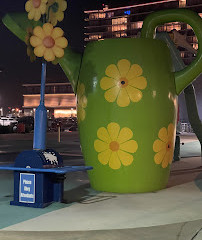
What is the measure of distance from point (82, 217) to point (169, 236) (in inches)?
53.1

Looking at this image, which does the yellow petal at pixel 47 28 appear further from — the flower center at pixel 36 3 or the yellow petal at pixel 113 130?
the yellow petal at pixel 113 130

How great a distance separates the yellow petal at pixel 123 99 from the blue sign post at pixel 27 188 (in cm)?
196

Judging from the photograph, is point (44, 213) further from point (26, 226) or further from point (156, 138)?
point (156, 138)

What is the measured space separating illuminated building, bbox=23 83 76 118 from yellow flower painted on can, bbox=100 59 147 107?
9743 centimetres

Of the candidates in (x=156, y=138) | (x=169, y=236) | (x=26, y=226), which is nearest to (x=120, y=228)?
(x=169, y=236)

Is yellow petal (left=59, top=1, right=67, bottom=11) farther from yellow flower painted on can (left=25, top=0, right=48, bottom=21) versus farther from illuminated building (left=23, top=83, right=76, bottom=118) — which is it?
illuminated building (left=23, top=83, right=76, bottom=118)

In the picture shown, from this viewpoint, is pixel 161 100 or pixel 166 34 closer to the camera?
pixel 161 100

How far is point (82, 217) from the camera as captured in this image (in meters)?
5.87

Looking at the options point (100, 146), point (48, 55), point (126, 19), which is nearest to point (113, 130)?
point (100, 146)

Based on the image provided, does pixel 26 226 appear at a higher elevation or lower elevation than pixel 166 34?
lower

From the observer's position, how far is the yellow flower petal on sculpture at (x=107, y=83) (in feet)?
25.4

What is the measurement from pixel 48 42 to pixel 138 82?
65.4 inches

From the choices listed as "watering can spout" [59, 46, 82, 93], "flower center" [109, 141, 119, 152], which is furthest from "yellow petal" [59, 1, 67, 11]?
"flower center" [109, 141, 119, 152]

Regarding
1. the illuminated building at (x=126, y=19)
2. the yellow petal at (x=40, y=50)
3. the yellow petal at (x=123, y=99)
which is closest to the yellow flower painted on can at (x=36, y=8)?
the yellow petal at (x=40, y=50)
